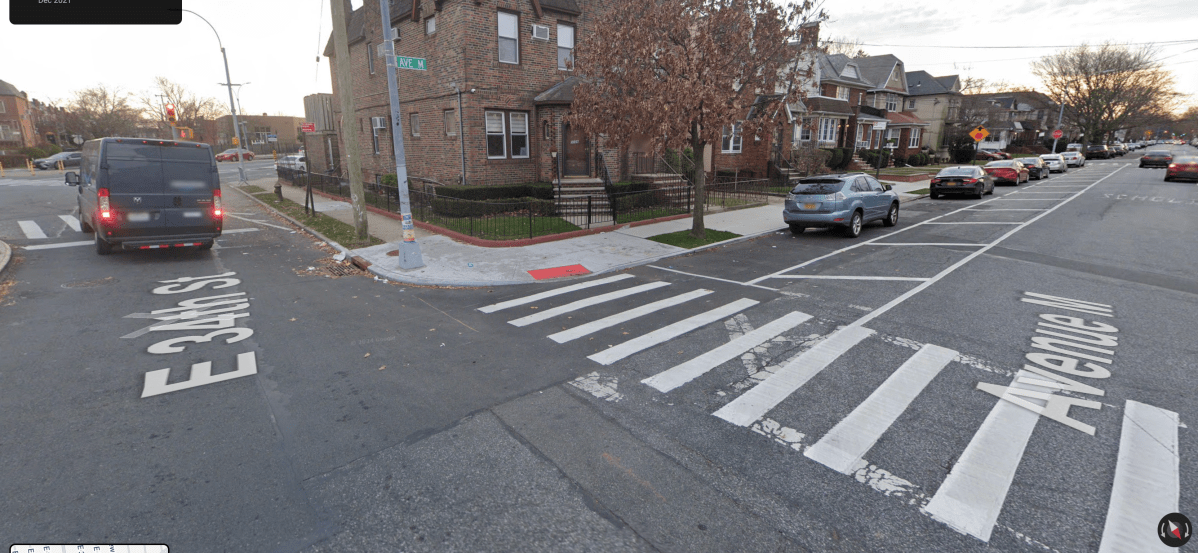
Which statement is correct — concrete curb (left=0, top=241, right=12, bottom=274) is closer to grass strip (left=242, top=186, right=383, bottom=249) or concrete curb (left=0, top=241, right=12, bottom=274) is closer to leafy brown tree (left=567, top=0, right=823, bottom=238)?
grass strip (left=242, top=186, right=383, bottom=249)

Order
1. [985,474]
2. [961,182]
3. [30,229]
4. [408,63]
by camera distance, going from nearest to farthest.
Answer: [985,474] < [408,63] < [30,229] < [961,182]

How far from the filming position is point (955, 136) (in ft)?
178

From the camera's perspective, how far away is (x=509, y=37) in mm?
18125

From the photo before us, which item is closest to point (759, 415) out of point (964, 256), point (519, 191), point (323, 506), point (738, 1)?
point (323, 506)

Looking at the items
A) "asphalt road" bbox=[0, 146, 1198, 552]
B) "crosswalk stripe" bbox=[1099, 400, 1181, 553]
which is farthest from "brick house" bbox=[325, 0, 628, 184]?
"crosswalk stripe" bbox=[1099, 400, 1181, 553]

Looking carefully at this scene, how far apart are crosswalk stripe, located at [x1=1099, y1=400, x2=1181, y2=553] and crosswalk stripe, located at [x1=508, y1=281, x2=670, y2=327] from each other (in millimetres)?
6218

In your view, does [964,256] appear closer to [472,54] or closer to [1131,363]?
[1131,363]

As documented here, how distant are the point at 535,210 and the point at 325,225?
20.5 ft

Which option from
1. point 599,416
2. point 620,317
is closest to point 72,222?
point 620,317

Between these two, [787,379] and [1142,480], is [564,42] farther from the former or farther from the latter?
[1142,480]

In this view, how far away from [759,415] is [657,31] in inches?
399

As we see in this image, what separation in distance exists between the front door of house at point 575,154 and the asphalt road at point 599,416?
10650mm

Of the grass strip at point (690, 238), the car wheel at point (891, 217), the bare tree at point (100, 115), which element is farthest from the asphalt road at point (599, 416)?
the bare tree at point (100, 115)

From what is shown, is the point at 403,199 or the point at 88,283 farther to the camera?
the point at 403,199
